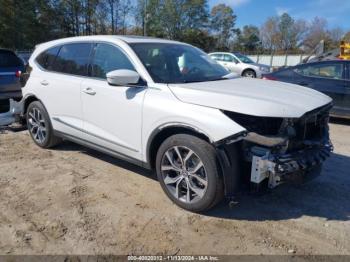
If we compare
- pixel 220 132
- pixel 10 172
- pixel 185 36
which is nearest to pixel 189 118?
pixel 220 132

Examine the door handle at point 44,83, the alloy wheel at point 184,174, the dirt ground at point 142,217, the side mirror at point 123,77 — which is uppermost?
the side mirror at point 123,77

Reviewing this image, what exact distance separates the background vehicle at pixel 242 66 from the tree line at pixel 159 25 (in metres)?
27.7

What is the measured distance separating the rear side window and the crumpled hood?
5904 millimetres

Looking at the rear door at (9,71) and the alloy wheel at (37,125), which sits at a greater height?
the rear door at (9,71)

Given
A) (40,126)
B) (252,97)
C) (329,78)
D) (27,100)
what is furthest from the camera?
(329,78)

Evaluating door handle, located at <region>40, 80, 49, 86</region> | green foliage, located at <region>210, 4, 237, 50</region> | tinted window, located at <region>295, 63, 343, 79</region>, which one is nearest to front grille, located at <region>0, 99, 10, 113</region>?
door handle, located at <region>40, 80, 49, 86</region>

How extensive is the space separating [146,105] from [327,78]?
580 cm

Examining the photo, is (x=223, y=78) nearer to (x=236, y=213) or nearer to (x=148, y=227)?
(x=236, y=213)

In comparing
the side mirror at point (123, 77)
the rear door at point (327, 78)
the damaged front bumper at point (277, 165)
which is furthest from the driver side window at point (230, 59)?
the damaged front bumper at point (277, 165)

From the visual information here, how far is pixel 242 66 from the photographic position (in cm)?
2012

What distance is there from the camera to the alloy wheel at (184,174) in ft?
11.7

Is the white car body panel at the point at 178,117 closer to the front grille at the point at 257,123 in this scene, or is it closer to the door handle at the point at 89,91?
the front grille at the point at 257,123

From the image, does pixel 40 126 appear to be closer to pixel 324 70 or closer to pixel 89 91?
pixel 89 91

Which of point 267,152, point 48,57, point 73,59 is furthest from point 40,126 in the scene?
point 267,152
